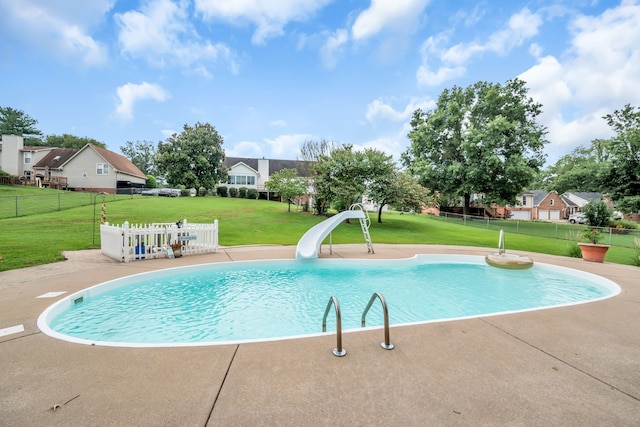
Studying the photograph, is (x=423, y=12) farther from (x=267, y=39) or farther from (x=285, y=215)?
(x=285, y=215)

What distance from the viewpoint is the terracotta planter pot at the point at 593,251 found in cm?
1072

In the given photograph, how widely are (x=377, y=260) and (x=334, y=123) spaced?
2522 cm

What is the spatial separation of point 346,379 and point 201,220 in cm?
1954

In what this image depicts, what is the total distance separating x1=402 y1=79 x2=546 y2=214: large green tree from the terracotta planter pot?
53.5 feet

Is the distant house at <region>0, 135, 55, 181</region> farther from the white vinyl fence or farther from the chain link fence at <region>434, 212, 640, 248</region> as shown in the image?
the chain link fence at <region>434, 212, 640, 248</region>

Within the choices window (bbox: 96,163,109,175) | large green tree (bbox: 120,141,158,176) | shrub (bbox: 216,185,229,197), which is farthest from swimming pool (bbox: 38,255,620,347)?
large green tree (bbox: 120,141,158,176)

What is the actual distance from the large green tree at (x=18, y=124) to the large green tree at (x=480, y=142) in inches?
2708

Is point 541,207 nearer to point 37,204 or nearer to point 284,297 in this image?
point 284,297

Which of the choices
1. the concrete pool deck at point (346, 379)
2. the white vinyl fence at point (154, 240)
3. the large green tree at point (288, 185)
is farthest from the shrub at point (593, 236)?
Result: the large green tree at point (288, 185)

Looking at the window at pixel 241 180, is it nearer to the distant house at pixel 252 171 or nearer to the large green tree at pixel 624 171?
the distant house at pixel 252 171

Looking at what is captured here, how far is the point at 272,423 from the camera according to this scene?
2.22m

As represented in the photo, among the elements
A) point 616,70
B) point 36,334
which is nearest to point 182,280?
point 36,334

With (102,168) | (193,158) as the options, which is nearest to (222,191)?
(193,158)

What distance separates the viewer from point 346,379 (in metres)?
2.87
